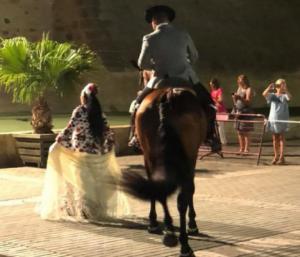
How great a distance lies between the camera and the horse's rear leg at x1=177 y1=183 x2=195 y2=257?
6.66 meters

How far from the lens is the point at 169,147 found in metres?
6.81

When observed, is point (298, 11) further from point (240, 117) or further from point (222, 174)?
point (222, 174)

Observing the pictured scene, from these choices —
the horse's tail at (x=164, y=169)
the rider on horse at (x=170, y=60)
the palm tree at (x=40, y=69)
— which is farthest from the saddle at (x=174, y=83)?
the palm tree at (x=40, y=69)

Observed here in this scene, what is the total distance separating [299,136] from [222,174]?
26.1ft

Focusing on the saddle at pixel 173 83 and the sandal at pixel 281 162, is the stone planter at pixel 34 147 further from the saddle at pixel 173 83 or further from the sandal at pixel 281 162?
the saddle at pixel 173 83

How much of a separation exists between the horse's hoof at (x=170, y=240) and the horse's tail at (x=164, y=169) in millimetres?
707

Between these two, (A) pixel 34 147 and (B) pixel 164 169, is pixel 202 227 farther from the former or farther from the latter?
(A) pixel 34 147

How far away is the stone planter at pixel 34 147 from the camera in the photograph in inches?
540

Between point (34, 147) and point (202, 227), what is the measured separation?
6.46m

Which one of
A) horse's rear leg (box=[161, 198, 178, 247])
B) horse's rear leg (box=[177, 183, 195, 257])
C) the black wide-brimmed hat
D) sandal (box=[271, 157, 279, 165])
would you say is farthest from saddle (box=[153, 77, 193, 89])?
sandal (box=[271, 157, 279, 165])

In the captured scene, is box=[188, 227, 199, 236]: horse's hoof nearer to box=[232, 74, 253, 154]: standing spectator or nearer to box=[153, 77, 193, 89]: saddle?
box=[153, 77, 193, 89]: saddle

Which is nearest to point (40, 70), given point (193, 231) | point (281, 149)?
point (281, 149)

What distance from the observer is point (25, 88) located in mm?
13883

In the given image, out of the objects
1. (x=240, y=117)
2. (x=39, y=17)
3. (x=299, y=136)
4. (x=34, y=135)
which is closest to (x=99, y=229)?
(x=34, y=135)
